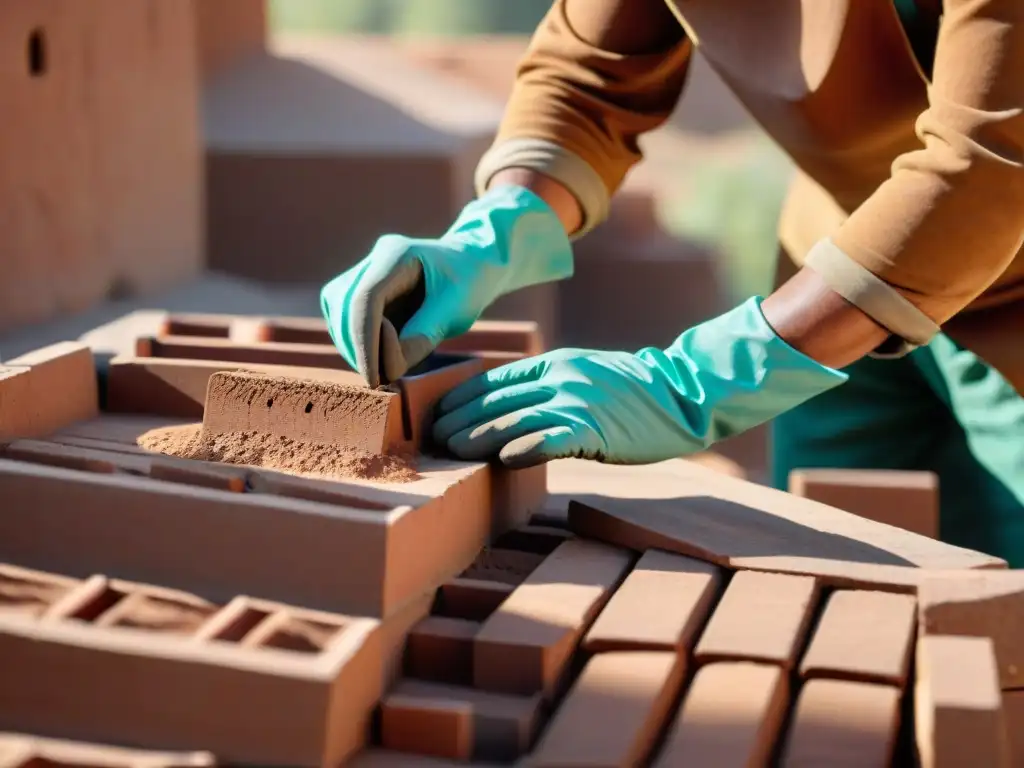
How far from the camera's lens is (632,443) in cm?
196

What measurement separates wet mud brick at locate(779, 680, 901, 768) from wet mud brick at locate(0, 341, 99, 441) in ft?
3.36

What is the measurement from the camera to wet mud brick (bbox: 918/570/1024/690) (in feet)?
5.23

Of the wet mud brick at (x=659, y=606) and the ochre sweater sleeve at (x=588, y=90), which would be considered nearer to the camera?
the wet mud brick at (x=659, y=606)

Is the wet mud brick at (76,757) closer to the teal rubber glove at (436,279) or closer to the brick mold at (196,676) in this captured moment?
the brick mold at (196,676)

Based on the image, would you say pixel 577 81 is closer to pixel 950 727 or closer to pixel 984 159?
pixel 984 159

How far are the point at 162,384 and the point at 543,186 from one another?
74cm

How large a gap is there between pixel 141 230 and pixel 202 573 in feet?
8.07

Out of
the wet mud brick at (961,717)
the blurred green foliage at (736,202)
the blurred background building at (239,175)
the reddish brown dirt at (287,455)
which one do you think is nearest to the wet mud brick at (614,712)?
the wet mud brick at (961,717)

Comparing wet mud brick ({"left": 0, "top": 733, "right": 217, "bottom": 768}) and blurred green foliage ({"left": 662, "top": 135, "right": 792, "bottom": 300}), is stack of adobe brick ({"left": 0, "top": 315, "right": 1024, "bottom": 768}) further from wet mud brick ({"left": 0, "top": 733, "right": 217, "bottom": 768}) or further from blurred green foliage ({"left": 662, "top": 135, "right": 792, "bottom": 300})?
blurred green foliage ({"left": 662, "top": 135, "right": 792, "bottom": 300})

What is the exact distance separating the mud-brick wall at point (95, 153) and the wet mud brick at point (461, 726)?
6.36 ft

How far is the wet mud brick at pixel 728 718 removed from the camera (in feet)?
4.44

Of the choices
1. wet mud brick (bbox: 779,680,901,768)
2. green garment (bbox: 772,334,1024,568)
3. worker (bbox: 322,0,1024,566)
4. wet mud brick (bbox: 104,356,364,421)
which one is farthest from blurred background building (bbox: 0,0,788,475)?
wet mud brick (bbox: 779,680,901,768)

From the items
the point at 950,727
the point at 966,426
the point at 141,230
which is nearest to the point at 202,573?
the point at 950,727

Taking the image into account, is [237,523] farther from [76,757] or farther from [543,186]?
[543,186]
